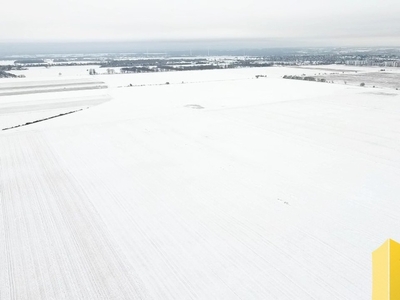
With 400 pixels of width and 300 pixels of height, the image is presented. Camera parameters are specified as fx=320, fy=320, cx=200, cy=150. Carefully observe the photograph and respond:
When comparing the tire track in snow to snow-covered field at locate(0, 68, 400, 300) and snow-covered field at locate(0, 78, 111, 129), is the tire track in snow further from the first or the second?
snow-covered field at locate(0, 78, 111, 129)

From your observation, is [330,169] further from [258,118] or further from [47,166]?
[47,166]

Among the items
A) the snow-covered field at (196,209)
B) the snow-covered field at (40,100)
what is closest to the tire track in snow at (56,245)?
the snow-covered field at (196,209)

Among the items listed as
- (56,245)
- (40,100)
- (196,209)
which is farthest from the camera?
(40,100)

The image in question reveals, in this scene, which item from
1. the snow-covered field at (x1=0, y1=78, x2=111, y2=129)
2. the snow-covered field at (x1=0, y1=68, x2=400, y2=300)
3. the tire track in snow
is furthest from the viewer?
the snow-covered field at (x1=0, y1=78, x2=111, y2=129)

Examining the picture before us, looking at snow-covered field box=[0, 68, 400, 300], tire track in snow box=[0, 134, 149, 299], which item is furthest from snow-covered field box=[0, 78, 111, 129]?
tire track in snow box=[0, 134, 149, 299]

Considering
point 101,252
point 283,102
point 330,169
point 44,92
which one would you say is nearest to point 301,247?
point 101,252

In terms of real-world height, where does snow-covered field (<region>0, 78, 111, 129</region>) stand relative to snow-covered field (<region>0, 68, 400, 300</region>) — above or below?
above

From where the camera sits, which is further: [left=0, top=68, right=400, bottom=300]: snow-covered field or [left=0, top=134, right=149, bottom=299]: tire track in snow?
[left=0, top=68, right=400, bottom=300]: snow-covered field

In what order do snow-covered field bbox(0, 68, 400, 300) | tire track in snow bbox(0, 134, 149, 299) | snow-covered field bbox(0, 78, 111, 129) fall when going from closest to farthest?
tire track in snow bbox(0, 134, 149, 299)
snow-covered field bbox(0, 68, 400, 300)
snow-covered field bbox(0, 78, 111, 129)

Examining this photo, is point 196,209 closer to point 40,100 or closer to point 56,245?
point 56,245

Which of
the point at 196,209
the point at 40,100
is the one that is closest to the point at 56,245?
the point at 196,209
